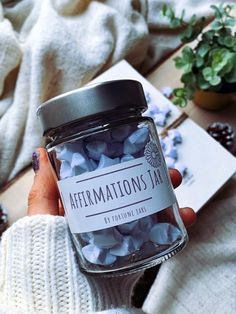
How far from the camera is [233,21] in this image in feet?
2.10

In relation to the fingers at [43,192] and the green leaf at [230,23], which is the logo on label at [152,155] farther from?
the green leaf at [230,23]

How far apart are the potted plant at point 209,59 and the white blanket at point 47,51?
0.10 meters

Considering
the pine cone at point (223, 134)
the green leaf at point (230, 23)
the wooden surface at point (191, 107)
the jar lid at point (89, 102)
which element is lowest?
the pine cone at point (223, 134)

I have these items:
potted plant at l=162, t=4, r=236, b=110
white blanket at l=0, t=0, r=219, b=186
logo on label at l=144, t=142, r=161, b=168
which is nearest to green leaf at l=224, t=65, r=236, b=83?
potted plant at l=162, t=4, r=236, b=110

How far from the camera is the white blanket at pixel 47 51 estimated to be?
2.31ft

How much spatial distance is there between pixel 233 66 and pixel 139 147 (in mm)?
293

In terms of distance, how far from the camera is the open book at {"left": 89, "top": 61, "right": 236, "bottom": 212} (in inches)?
25.9

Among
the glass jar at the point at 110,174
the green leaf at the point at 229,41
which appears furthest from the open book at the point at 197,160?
the glass jar at the point at 110,174

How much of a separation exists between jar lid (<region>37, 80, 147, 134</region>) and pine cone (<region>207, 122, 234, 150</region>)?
325mm

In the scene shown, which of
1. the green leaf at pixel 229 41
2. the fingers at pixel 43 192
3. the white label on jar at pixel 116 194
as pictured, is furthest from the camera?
the green leaf at pixel 229 41

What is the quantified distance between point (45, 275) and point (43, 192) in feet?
0.29

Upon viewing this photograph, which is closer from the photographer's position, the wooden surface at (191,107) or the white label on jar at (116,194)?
the white label on jar at (116,194)

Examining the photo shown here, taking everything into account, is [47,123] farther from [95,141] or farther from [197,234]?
[197,234]

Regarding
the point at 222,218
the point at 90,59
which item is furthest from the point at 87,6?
the point at 222,218
